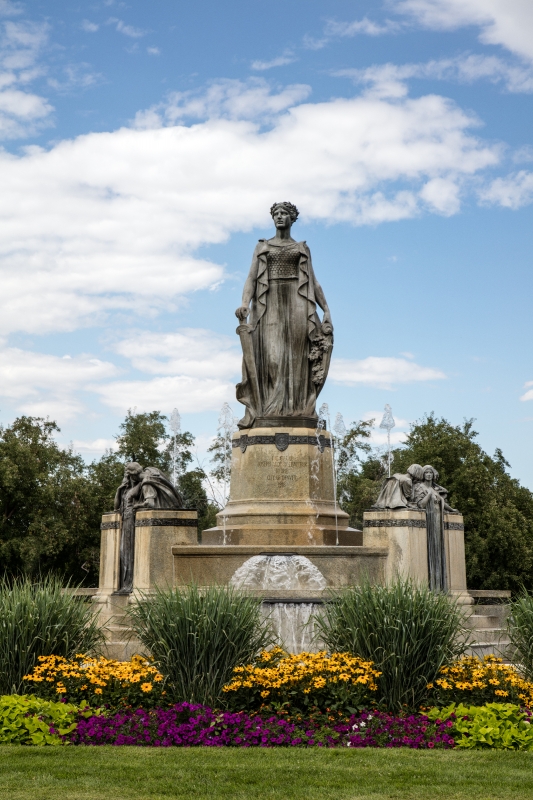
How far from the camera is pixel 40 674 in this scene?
10117 millimetres

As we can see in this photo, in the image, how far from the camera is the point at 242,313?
18.6 m

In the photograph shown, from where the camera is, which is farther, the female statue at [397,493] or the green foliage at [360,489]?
the green foliage at [360,489]

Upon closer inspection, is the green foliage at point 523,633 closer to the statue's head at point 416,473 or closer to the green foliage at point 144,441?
the statue's head at point 416,473

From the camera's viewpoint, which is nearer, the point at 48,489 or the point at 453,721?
the point at 453,721

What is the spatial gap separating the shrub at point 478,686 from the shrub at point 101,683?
283 centimetres

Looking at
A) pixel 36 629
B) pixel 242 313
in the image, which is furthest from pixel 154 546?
pixel 36 629

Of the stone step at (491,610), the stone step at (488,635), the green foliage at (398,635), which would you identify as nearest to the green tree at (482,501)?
the stone step at (491,610)

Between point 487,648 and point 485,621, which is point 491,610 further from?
point 487,648

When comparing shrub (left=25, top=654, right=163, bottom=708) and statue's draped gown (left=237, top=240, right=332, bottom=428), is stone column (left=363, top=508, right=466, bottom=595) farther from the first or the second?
shrub (left=25, top=654, right=163, bottom=708)

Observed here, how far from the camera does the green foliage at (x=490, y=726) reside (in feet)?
28.7

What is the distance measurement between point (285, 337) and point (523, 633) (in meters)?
8.72

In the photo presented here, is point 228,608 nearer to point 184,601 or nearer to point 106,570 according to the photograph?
point 184,601

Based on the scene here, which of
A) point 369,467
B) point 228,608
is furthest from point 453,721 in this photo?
point 369,467

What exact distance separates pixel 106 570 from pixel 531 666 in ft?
29.0
